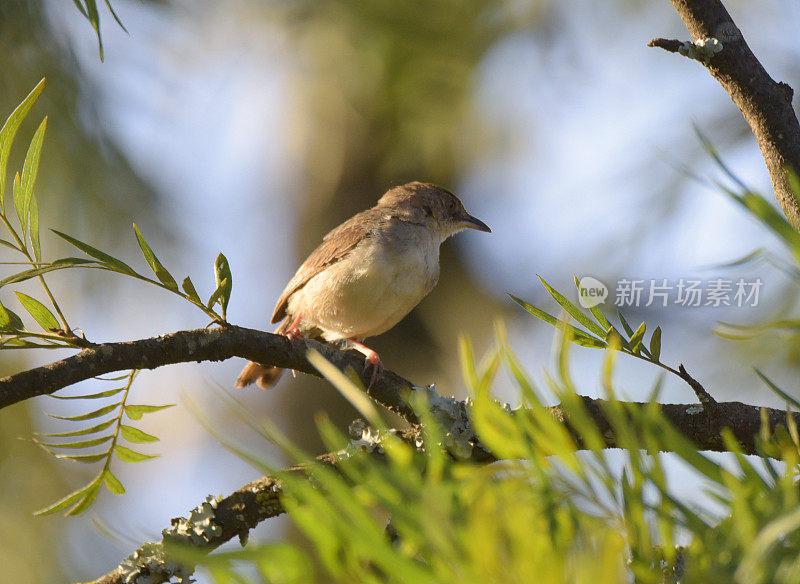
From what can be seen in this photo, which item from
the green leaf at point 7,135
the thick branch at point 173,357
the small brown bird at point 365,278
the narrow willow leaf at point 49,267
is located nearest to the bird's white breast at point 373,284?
the small brown bird at point 365,278

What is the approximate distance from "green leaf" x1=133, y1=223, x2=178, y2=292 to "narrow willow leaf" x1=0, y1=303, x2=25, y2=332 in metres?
0.21

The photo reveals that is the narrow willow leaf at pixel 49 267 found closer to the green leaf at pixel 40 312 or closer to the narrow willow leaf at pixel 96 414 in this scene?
the green leaf at pixel 40 312

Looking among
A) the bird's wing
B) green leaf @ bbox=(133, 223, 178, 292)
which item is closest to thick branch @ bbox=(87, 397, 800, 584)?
green leaf @ bbox=(133, 223, 178, 292)

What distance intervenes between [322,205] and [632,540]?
5267 millimetres

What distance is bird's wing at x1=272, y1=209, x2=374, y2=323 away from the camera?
397cm

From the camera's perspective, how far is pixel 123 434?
1455mm

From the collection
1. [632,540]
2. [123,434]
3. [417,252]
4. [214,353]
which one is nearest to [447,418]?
[214,353]

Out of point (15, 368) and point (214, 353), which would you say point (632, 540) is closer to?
point (214, 353)

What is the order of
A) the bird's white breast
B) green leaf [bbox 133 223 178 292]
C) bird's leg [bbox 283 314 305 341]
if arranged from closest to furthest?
green leaf [bbox 133 223 178 292] → the bird's white breast → bird's leg [bbox 283 314 305 341]

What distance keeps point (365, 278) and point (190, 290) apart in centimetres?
237

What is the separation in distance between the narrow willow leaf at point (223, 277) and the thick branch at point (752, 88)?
826 millimetres

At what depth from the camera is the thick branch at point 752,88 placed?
3.93 feet

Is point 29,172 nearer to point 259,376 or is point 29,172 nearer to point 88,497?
point 88,497

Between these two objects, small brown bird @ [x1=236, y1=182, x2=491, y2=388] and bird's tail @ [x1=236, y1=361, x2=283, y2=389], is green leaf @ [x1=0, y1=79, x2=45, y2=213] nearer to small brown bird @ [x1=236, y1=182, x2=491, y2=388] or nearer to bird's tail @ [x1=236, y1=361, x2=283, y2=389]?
small brown bird @ [x1=236, y1=182, x2=491, y2=388]
